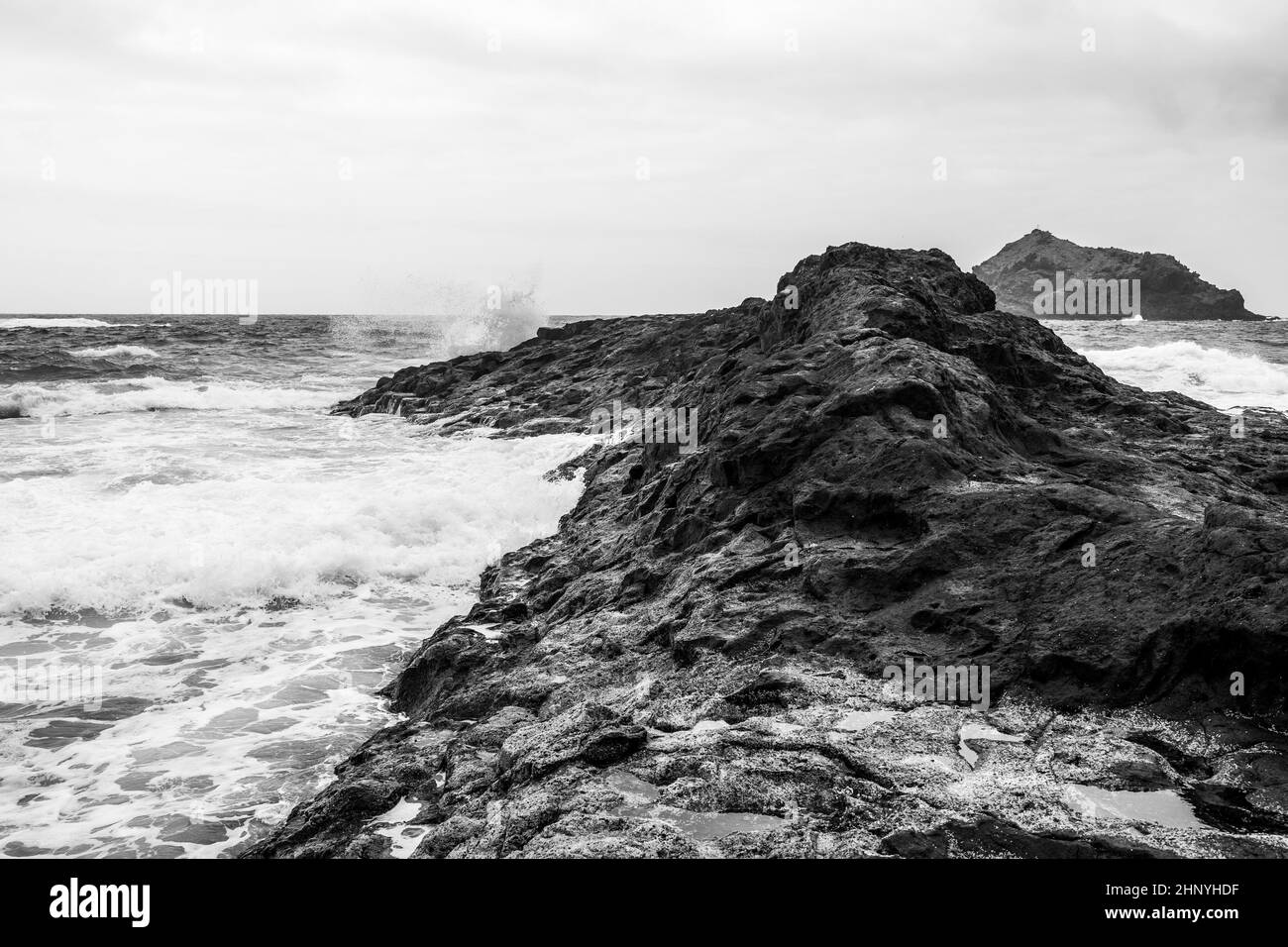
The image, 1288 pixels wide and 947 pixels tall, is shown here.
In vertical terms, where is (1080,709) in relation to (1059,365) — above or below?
below

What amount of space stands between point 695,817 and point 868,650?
5.15ft

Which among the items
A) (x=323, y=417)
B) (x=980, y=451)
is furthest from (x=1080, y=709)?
(x=323, y=417)

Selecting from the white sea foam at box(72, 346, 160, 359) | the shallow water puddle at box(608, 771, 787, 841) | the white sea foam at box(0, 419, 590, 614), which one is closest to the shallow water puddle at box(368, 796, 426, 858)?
the shallow water puddle at box(608, 771, 787, 841)

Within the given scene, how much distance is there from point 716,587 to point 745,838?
2374 mm

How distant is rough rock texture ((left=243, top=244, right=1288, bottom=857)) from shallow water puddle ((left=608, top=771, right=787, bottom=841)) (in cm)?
2

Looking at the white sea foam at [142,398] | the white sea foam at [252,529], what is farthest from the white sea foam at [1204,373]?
the white sea foam at [142,398]

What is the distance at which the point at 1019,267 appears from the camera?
10338cm

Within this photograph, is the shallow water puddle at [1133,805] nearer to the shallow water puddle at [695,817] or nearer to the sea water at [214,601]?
the shallow water puddle at [695,817]

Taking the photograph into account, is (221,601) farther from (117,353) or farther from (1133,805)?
(117,353)

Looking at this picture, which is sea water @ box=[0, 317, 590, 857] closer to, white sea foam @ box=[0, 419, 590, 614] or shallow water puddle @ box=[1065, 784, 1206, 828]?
white sea foam @ box=[0, 419, 590, 614]

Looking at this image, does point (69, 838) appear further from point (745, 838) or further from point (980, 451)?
point (980, 451)

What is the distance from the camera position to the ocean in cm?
576
